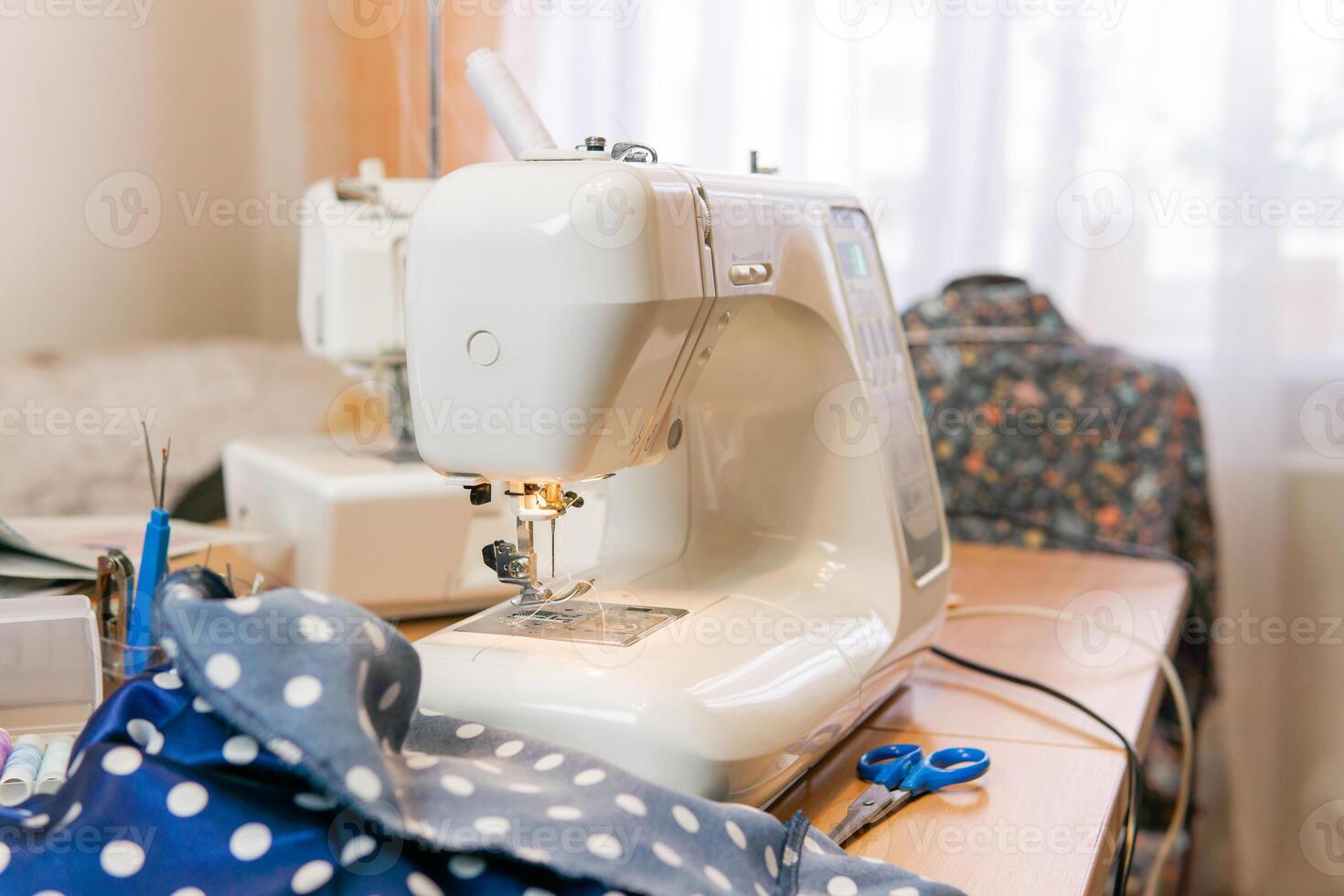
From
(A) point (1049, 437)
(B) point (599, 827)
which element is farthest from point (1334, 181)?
(B) point (599, 827)

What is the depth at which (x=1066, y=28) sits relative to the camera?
6.43ft

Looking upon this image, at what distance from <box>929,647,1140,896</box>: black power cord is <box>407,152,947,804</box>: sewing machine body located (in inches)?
3.1

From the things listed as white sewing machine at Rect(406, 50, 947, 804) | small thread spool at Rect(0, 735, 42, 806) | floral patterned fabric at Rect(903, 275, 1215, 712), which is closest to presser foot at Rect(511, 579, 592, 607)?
white sewing machine at Rect(406, 50, 947, 804)

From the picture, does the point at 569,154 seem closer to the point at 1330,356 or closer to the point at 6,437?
the point at 6,437

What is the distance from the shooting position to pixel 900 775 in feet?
2.67

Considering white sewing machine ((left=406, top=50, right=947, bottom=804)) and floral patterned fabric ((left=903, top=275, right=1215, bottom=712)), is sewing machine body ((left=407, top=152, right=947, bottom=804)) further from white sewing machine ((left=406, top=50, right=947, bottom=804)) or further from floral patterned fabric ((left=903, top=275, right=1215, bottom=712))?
floral patterned fabric ((left=903, top=275, right=1215, bottom=712))

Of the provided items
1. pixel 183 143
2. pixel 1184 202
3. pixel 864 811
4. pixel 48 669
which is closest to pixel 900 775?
pixel 864 811

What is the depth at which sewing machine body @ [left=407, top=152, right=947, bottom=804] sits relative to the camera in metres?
0.70

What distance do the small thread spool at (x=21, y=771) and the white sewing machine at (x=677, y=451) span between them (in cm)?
21

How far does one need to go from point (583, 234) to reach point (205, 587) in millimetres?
272

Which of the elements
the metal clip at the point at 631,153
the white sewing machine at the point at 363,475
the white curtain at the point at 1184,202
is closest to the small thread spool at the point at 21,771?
the white sewing machine at the point at 363,475

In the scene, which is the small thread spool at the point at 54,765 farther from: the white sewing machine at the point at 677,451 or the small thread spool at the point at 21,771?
the white sewing machine at the point at 677,451

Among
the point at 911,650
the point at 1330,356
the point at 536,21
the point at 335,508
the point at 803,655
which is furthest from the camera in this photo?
the point at 536,21

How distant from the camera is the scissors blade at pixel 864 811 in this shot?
734 mm
